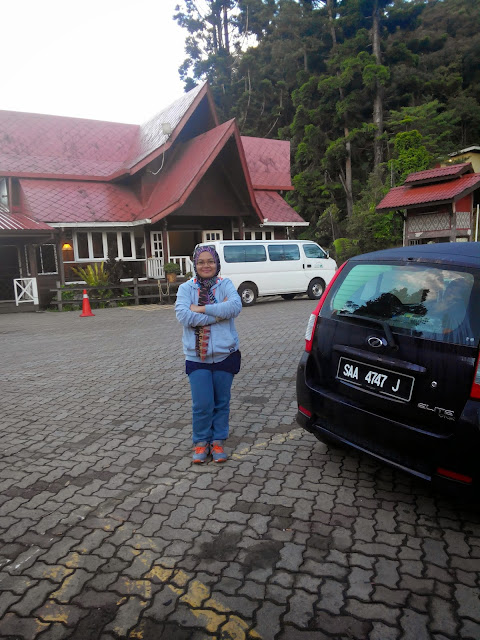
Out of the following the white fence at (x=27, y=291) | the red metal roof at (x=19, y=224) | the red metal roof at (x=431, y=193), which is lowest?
the white fence at (x=27, y=291)

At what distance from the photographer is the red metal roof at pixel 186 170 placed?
17.8 metres

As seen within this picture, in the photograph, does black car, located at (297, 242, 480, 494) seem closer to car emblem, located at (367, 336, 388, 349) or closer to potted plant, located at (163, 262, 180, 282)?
car emblem, located at (367, 336, 388, 349)

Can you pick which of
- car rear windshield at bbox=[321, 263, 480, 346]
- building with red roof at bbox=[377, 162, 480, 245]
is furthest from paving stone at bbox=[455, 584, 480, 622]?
building with red roof at bbox=[377, 162, 480, 245]

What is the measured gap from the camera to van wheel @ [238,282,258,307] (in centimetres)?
1532

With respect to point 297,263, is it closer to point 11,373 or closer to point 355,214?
point 11,373

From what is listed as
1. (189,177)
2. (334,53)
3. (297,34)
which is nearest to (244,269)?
(189,177)

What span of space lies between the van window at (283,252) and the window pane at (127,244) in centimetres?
745

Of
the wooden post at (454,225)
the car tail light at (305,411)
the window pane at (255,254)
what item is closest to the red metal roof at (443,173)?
the wooden post at (454,225)

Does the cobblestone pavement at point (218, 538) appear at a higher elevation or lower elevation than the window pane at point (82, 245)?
lower

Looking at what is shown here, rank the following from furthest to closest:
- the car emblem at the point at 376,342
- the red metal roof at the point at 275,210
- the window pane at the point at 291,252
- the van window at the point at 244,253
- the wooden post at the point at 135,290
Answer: the red metal roof at the point at 275,210
the wooden post at the point at 135,290
the window pane at the point at 291,252
the van window at the point at 244,253
the car emblem at the point at 376,342

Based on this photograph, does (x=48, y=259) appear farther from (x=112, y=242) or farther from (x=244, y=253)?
(x=244, y=253)

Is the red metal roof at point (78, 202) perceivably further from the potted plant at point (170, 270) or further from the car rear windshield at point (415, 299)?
the car rear windshield at point (415, 299)

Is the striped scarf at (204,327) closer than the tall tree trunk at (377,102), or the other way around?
the striped scarf at (204,327)

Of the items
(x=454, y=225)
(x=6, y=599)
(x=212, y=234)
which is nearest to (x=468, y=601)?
(x=6, y=599)
